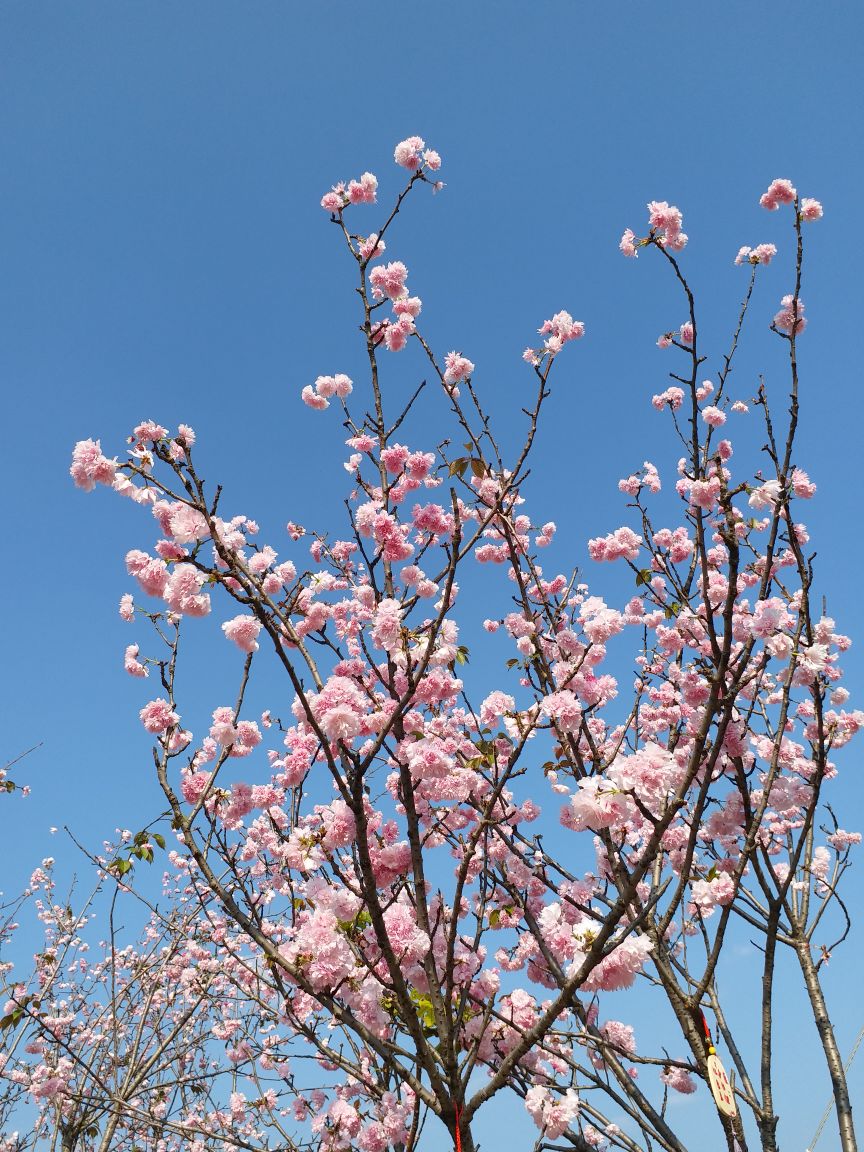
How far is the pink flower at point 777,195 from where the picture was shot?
4.27 meters

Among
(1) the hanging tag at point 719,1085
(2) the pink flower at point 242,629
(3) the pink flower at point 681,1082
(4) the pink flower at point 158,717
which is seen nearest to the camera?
(1) the hanging tag at point 719,1085

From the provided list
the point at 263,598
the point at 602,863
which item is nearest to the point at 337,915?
the point at 263,598

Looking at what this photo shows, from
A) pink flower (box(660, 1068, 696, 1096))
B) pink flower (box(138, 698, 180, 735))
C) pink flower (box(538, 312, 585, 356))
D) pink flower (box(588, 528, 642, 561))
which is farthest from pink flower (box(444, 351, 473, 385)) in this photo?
pink flower (box(660, 1068, 696, 1096))

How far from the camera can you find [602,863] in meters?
4.33

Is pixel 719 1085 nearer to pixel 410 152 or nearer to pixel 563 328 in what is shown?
pixel 563 328

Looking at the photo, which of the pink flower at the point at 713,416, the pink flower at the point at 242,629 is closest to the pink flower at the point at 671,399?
the pink flower at the point at 713,416

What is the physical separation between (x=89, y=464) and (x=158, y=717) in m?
1.82

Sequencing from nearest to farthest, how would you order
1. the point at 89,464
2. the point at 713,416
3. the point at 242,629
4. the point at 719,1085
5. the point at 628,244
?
the point at 719,1085 → the point at 89,464 → the point at 242,629 → the point at 628,244 → the point at 713,416

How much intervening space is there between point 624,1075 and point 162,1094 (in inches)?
274

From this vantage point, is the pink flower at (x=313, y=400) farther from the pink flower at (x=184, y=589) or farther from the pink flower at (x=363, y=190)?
the pink flower at (x=184, y=589)

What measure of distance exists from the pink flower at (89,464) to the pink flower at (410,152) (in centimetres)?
303

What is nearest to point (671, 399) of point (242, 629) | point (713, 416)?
point (713, 416)

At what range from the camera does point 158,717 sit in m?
4.25

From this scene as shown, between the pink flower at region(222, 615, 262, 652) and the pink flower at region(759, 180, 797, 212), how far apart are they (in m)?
3.93
